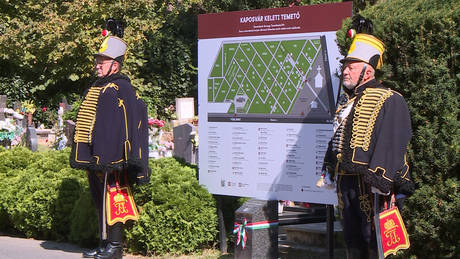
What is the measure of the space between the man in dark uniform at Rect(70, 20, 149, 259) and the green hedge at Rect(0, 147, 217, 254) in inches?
19.7

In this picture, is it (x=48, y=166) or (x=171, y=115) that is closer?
(x=48, y=166)

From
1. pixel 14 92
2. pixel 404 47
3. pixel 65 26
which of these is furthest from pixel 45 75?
pixel 404 47

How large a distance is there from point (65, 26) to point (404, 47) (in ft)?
53.1

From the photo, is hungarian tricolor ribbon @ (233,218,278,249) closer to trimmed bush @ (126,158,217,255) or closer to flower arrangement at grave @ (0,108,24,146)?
trimmed bush @ (126,158,217,255)

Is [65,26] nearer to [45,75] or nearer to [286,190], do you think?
[45,75]

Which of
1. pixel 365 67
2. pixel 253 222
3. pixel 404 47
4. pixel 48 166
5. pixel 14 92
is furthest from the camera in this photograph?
pixel 14 92

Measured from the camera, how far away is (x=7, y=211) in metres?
8.14

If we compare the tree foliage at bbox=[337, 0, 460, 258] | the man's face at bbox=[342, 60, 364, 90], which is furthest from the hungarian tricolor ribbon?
the man's face at bbox=[342, 60, 364, 90]

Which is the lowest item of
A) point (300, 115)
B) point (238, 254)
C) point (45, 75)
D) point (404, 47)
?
point (238, 254)

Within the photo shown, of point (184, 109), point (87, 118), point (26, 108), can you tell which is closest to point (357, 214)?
point (87, 118)

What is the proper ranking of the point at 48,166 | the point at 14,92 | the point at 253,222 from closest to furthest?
the point at 253,222 < the point at 48,166 < the point at 14,92

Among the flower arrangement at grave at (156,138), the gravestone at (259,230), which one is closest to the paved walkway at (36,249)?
the gravestone at (259,230)

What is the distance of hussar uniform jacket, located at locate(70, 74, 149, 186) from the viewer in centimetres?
610

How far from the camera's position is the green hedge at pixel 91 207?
677 centimetres
